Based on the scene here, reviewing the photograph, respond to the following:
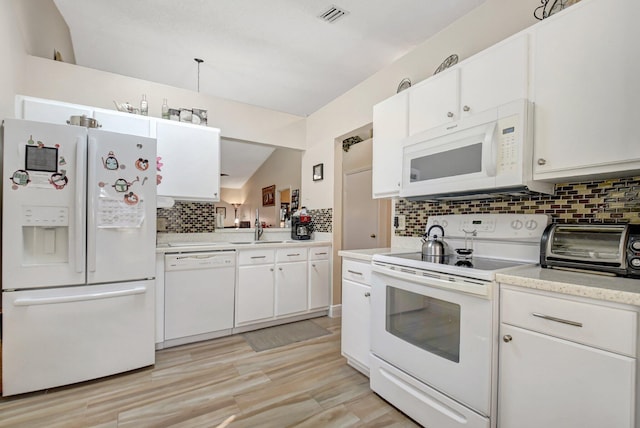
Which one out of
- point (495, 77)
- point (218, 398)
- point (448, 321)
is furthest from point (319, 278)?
point (495, 77)

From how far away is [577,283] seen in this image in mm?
1105

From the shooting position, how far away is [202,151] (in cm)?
299

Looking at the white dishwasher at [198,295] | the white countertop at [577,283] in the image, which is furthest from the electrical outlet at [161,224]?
the white countertop at [577,283]

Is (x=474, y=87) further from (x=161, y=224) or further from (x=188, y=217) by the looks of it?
(x=161, y=224)

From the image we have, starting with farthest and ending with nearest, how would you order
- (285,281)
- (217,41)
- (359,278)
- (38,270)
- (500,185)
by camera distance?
(285,281) → (217,41) → (359,278) → (38,270) → (500,185)

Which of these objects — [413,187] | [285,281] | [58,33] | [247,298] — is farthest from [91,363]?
[58,33]

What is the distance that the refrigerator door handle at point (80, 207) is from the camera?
193 cm

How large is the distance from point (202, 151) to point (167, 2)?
4.15ft

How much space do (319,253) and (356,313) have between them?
1263 mm

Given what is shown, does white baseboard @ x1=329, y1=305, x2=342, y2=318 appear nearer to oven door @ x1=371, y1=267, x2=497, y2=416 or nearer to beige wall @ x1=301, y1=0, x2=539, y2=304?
beige wall @ x1=301, y1=0, x2=539, y2=304

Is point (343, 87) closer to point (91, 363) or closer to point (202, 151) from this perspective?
point (202, 151)

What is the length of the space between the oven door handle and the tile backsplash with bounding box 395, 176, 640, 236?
2.30 feet

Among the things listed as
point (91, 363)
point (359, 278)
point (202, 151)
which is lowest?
point (91, 363)

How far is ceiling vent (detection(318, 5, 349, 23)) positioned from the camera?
2148mm
